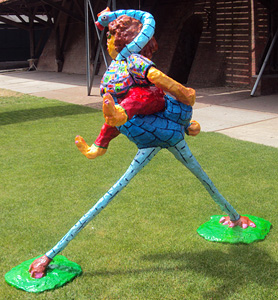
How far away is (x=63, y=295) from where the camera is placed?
283 centimetres

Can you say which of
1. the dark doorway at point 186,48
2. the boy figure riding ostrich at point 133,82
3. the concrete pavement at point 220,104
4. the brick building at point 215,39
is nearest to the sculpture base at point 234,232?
the boy figure riding ostrich at point 133,82

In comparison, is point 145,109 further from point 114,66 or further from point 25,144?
point 25,144

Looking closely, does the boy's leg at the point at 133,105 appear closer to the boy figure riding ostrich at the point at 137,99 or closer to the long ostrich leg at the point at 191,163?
the boy figure riding ostrich at the point at 137,99

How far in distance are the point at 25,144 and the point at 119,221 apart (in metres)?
3.33

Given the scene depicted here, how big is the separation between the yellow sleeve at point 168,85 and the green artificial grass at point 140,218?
1226 millimetres

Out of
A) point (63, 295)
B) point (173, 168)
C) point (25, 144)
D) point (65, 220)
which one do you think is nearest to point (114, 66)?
point (63, 295)

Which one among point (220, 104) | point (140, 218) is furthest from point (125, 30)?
point (220, 104)

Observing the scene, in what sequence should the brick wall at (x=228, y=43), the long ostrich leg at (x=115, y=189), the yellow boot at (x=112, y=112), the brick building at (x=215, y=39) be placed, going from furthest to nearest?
1. the brick wall at (x=228, y=43)
2. the brick building at (x=215, y=39)
3. the long ostrich leg at (x=115, y=189)
4. the yellow boot at (x=112, y=112)

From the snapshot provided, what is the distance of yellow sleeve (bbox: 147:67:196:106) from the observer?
2.50 metres

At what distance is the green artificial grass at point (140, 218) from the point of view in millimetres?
2920

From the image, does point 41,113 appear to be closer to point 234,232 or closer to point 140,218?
point 140,218

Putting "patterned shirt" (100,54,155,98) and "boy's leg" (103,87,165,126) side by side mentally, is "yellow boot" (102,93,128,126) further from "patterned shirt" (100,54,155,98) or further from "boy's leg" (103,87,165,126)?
"patterned shirt" (100,54,155,98)

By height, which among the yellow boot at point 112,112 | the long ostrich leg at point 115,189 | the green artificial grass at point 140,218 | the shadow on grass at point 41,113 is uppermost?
the yellow boot at point 112,112

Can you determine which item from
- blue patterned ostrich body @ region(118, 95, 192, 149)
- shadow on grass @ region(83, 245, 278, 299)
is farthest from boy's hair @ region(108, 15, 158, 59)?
shadow on grass @ region(83, 245, 278, 299)
